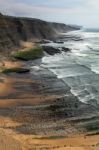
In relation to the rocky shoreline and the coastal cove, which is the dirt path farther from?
the rocky shoreline

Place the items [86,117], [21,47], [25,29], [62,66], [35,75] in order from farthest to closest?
[25,29] → [21,47] → [62,66] → [35,75] → [86,117]

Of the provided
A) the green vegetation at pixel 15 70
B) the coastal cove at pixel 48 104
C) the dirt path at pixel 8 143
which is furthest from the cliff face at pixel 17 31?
the dirt path at pixel 8 143

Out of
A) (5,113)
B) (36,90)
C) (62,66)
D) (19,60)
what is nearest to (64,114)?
(5,113)

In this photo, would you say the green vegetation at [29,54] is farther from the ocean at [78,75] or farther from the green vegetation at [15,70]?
the green vegetation at [15,70]

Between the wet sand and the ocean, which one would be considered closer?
the wet sand

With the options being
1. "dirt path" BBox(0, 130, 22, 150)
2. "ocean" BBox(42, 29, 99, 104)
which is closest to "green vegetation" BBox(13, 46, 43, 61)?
"ocean" BBox(42, 29, 99, 104)

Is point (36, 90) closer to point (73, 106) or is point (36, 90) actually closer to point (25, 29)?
point (73, 106)

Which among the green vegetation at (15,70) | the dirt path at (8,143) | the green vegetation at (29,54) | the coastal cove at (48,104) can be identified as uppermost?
the dirt path at (8,143)

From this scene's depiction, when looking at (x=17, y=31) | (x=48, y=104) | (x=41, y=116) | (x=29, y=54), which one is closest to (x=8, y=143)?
(x=41, y=116)
